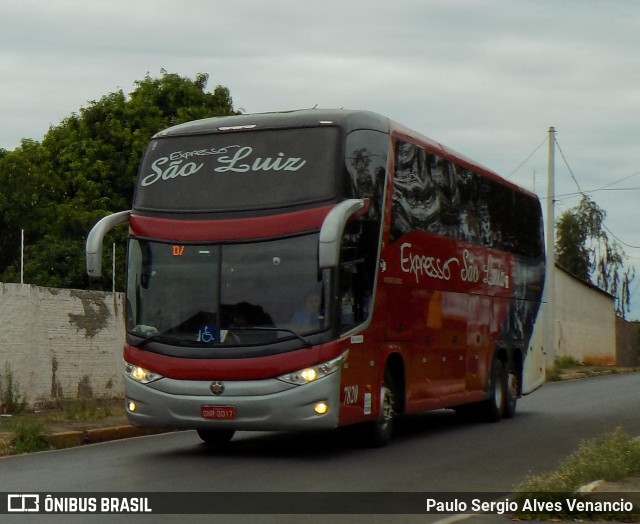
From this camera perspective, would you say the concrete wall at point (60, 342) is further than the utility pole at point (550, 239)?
No

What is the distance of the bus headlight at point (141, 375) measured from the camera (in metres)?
14.2

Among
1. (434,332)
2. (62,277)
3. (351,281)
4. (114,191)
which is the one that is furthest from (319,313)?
(114,191)

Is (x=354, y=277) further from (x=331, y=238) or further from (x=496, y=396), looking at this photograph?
(x=496, y=396)

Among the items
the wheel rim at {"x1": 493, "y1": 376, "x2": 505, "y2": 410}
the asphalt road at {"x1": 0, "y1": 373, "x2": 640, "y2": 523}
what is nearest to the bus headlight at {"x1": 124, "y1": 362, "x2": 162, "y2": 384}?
the asphalt road at {"x1": 0, "y1": 373, "x2": 640, "y2": 523}

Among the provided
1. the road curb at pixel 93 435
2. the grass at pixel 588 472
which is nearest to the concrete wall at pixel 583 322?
the road curb at pixel 93 435

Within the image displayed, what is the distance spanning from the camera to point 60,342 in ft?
68.4

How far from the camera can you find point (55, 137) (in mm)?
50406

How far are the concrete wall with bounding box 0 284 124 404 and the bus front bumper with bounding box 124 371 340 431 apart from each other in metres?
6.19

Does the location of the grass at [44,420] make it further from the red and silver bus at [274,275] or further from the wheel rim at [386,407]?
the wheel rim at [386,407]

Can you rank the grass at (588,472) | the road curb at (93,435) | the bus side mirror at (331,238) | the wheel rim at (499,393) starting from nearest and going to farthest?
the grass at (588,472) → the bus side mirror at (331,238) → the road curb at (93,435) → the wheel rim at (499,393)

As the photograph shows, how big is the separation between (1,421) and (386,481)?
7.51 meters

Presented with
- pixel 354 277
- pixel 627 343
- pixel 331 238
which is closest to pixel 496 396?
pixel 354 277

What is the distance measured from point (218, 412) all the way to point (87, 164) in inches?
1393

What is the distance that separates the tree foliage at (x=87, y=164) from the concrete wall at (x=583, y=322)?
18.3m
